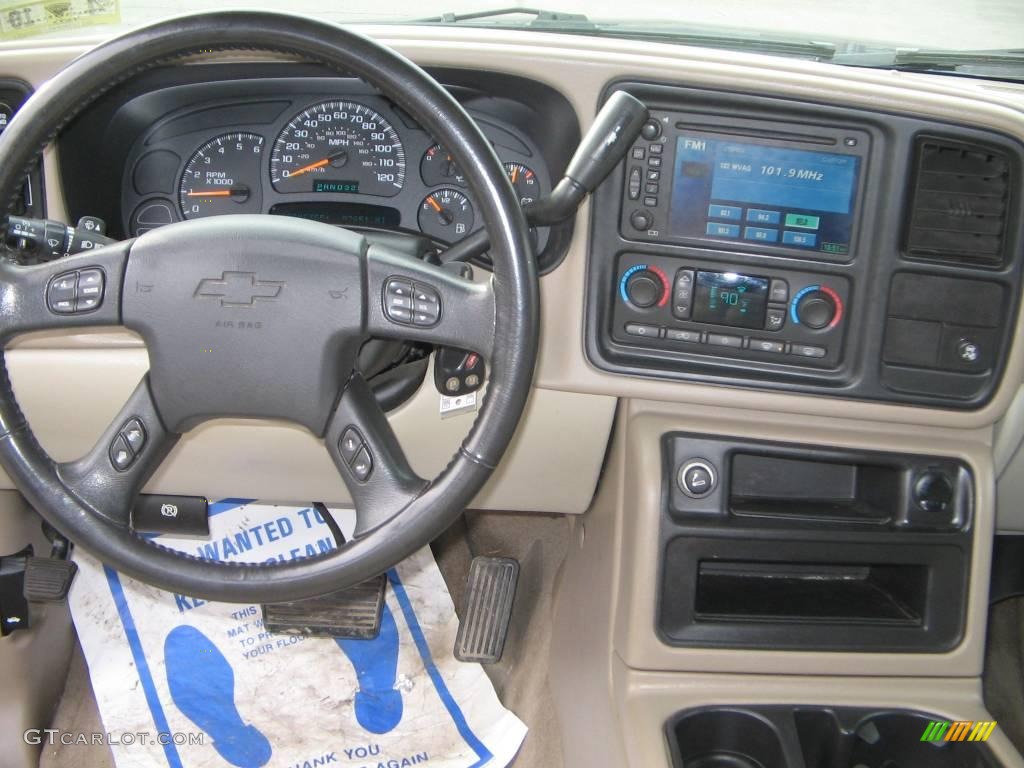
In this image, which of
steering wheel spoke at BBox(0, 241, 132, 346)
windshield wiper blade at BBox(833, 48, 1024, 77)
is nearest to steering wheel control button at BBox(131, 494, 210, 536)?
steering wheel spoke at BBox(0, 241, 132, 346)

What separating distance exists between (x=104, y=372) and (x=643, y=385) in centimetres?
77

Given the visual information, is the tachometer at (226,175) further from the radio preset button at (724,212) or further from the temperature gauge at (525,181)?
the radio preset button at (724,212)

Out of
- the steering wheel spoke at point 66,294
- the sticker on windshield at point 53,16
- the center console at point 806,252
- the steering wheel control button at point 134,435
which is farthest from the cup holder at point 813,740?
the sticker on windshield at point 53,16

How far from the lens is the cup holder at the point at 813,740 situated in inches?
49.6

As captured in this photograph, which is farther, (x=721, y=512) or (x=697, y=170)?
(x=721, y=512)

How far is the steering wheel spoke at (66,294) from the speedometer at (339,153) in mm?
396

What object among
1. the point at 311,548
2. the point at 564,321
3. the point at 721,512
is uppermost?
the point at 564,321

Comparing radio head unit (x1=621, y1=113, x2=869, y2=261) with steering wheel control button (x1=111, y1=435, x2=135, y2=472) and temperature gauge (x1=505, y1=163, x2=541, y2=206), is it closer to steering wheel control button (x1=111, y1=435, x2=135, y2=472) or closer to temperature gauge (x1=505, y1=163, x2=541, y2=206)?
temperature gauge (x1=505, y1=163, x2=541, y2=206)

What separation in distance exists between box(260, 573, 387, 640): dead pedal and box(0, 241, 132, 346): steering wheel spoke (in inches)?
35.0

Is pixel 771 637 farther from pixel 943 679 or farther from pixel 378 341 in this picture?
pixel 378 341

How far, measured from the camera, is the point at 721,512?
1.31m

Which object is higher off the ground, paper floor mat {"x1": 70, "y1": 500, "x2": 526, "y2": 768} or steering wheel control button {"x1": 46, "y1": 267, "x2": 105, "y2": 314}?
steering wheel control button {"x1": 46, "y1": 267, "x2": 105, "y2": 314}

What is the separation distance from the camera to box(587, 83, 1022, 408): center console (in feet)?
3.95

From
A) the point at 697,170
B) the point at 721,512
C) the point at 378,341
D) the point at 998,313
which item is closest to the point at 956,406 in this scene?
the point at 998,313
